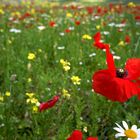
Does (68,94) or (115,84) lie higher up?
(115,84)

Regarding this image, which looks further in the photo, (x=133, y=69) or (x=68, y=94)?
(x=68, y=94)

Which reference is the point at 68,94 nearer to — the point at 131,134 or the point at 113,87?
the point at 131,134

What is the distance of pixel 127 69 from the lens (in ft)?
4.06

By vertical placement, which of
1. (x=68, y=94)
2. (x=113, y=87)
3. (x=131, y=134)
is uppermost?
(x=113, y=87)

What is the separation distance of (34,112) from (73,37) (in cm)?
248

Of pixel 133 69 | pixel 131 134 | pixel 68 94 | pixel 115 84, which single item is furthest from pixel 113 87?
pixel 68 94

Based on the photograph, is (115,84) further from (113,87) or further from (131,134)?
(131,134)

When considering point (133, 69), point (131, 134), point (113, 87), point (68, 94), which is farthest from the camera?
point (68, 94)

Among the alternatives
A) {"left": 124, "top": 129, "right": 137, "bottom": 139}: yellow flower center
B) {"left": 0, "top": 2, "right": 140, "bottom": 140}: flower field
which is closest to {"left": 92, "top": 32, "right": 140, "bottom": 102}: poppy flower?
{"left": 0, "top": 2, "right": 140, "bottom": 140}: flower field

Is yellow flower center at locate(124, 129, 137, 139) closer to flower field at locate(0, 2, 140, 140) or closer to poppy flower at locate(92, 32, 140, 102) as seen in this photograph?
flower field at locate(0, 2, 140, 140)

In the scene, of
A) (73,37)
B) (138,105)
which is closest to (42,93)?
(138,105)

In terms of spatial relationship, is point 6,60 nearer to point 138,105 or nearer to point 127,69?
point 138,105

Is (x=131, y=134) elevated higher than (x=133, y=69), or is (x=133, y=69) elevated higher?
(x=133, y=69)

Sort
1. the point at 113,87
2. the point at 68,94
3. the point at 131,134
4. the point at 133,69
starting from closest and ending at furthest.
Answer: the point at 113,87, the point at 133,69, the point at 131,134, the point at 68,94
